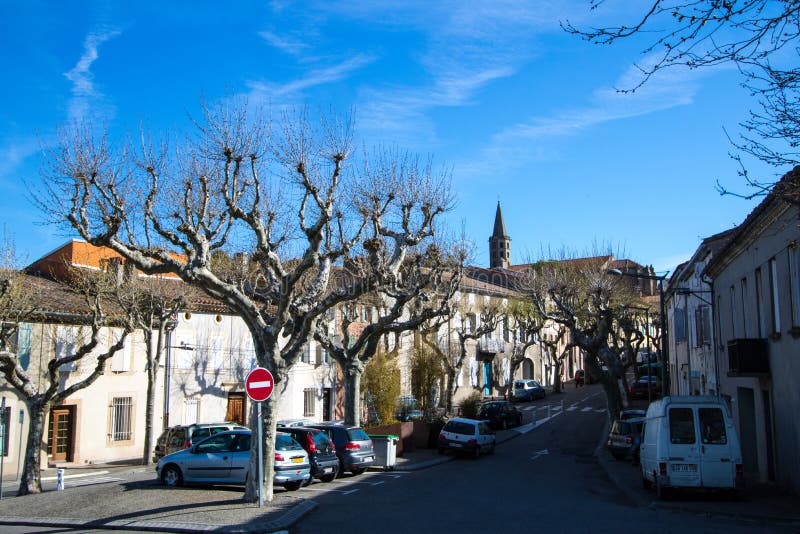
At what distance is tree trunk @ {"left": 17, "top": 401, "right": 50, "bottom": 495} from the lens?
19047mm

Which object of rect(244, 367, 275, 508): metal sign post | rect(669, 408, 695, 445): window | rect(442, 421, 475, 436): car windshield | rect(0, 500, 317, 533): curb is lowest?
rect(0, 500, 317, 533): curb

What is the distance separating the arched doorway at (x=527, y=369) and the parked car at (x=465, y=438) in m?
41.2

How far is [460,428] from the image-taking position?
30062mm

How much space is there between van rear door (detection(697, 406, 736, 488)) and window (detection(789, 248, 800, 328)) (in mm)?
2926

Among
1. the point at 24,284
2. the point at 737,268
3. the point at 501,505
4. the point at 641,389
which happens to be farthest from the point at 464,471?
the point at 641,389

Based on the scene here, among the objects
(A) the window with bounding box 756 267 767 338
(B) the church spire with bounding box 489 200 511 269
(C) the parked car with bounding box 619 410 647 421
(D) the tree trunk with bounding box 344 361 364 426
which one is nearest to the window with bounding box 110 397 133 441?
→ (D) the tree trunk with bounding box 344 361 364 426

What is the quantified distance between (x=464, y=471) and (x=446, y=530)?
1286 cm

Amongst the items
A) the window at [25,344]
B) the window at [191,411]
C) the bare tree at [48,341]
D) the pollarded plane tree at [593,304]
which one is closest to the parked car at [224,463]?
the bare tree at [48,341]

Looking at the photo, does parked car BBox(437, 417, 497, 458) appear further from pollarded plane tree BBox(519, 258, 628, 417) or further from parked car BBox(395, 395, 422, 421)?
pollarded plane tree BBox(519, 258, 628, 417)

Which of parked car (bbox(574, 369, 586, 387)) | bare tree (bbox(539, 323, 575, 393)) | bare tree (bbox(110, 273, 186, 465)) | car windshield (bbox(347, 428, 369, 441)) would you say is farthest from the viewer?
parked car (bbox(574, 369, 586, 387))

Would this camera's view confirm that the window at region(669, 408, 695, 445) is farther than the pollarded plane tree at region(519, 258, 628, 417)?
No

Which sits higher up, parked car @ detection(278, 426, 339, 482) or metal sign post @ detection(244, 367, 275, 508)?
metal sign post @ detection(244, 367, 275, 508)

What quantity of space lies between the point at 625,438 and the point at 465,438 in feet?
21.0

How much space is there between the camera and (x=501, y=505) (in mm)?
15797
